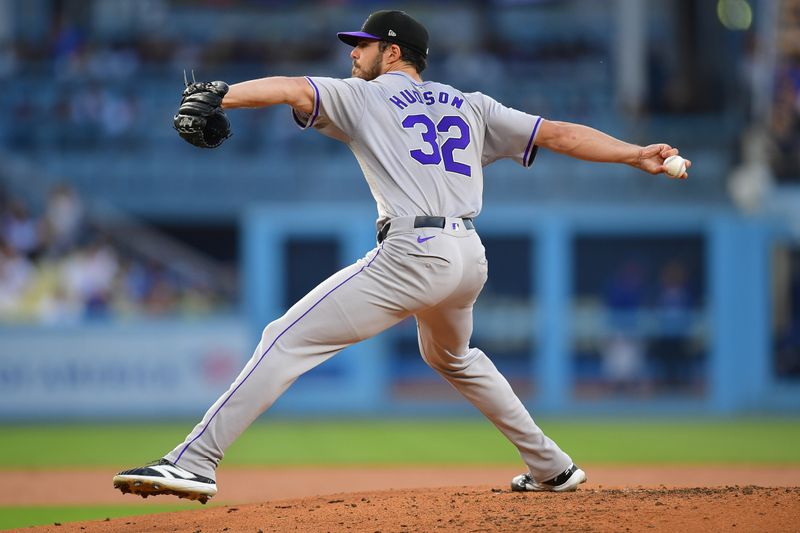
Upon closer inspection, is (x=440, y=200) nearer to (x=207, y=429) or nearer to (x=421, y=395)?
(x=207, y=429)


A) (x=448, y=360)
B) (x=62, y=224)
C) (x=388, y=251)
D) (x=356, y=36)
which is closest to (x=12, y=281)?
(x=62, y=224)

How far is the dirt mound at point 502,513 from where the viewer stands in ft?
14.3

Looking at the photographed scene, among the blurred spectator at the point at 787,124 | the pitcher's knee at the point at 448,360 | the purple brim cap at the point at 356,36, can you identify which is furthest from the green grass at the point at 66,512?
the blurred spectator at the point at 787,124

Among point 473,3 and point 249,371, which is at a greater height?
point 473,3

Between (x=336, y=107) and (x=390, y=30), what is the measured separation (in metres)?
0.46

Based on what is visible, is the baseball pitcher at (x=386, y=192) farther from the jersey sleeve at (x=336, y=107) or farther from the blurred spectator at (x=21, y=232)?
the blurred spectator at (x=21, y=232)

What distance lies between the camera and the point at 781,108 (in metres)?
14.7

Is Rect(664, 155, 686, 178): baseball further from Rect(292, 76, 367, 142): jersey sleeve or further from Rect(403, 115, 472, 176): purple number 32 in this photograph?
Rect(292, 76, 367, 142): jersey sleeve

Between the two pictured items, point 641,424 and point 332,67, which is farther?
point 332,67

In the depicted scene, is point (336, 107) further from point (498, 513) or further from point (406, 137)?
point (498, 513)

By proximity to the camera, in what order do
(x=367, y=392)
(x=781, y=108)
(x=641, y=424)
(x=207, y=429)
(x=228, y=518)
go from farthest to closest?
(x=781, y=108)
(x=367, y=392)
(x=641, y=424)
(x=228, y=518)
(x=207, y=429)

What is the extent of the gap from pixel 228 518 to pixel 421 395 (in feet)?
27.4

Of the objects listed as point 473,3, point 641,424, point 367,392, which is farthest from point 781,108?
point 473,3

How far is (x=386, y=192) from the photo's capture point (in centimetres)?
467
